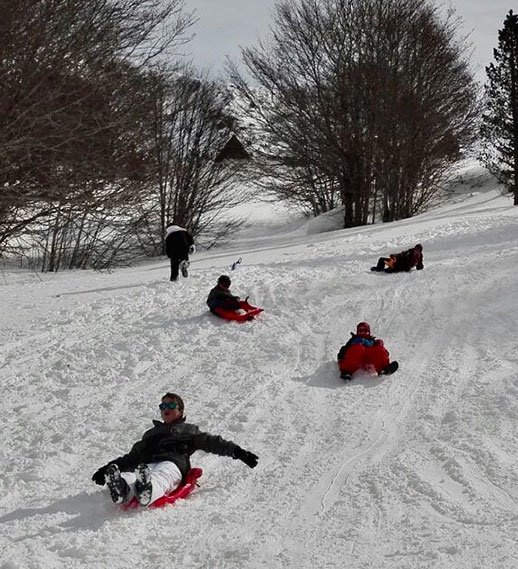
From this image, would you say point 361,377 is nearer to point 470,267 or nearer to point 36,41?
point 470,267

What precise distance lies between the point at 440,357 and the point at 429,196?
77.7ft

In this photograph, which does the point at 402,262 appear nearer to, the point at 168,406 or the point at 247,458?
the point at 168,406

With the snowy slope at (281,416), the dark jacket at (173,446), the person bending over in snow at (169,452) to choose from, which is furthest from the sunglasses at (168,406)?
the snowy slope at (281,416)

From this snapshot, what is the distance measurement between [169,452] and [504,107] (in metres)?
26.5

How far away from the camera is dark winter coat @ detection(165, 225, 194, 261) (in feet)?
43.7

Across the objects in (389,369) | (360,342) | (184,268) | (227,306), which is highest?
(184,268)

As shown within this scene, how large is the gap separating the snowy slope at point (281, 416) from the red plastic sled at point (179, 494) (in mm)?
99

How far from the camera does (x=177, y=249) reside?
13.4m

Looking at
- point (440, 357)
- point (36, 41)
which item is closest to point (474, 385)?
point (440, 357)

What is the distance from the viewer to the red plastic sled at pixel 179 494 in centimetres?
493

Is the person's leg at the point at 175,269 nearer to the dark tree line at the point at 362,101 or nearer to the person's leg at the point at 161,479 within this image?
the person's leg at the point at 161,479

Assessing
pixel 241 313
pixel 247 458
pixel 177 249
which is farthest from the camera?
pixel 177 249

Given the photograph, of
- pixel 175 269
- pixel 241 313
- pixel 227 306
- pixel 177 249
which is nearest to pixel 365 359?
pixel 241 313

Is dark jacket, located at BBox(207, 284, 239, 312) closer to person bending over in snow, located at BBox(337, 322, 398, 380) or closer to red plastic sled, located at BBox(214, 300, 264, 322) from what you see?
red plastic sled, located at BBox(214, 300, 264, 322)
